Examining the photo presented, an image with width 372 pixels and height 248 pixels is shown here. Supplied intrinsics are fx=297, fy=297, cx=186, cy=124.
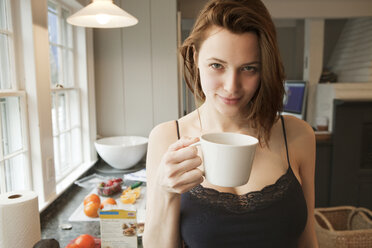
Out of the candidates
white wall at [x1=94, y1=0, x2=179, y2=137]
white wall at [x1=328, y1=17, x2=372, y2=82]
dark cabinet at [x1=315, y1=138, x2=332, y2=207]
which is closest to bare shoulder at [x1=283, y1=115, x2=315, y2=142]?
white wall at [x1=94, y1=0, x2=179, y2=137]

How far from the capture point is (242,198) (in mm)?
891

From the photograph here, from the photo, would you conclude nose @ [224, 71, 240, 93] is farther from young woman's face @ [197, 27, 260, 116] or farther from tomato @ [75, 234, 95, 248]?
tomato @ [75, 234, 95, 248]

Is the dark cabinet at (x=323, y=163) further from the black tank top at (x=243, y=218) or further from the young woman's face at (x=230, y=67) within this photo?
the young woman's face at (x=230, y=67)

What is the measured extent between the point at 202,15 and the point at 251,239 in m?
0.67

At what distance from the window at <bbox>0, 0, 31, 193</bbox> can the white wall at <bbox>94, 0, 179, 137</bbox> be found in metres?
1.25

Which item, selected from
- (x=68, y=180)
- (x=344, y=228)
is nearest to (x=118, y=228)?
(x=68, y=180)

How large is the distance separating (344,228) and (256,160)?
199 centimetres

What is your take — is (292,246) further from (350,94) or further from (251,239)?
(350,94)

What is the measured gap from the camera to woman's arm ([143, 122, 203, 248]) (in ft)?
2.19

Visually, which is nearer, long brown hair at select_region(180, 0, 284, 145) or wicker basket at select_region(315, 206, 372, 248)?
long brown hair at select_region(180, 0, 284, 145)

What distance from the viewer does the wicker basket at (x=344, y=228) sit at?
6.68 feet

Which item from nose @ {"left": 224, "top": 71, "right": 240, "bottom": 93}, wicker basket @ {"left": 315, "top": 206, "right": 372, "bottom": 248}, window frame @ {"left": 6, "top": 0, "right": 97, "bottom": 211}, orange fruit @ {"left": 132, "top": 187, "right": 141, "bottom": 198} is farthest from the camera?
wicker basket @ {"left": 315, "top": 206, "right": 372, "bottom": 248}

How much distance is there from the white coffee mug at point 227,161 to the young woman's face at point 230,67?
19cm

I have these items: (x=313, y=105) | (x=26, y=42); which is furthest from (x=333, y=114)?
(x=26, y=42)
